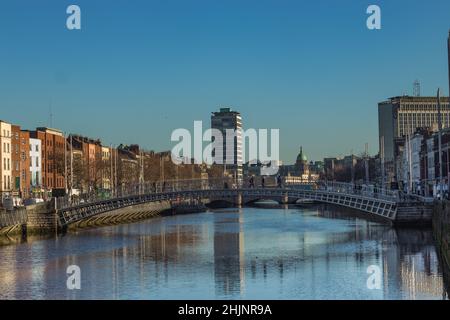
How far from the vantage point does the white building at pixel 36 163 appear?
317ft

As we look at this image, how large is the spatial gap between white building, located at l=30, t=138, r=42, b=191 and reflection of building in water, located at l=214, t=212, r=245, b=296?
33717 millimetres

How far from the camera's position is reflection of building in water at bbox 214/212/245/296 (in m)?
36.6

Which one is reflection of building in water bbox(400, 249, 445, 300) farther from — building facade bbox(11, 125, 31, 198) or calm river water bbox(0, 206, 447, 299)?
building facade bbox(11, 125, 31, 198)

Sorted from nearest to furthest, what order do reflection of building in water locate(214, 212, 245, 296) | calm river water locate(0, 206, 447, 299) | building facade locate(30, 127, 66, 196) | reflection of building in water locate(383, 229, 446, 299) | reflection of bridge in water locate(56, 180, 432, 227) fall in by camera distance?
reflection of building in water locate(383, 229, 446, 299) → calm river water locate(0, 206, 447, 299) → reflection of building in water locate(214, 212, 245, 296) → reflection of bridge in water locate(56, 180, 432, 227) → building facade locate(30, 127, 66, 196)

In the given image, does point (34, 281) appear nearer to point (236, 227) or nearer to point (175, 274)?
point (175, 274)

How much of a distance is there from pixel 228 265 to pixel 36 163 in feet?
192

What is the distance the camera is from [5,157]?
3462 inches

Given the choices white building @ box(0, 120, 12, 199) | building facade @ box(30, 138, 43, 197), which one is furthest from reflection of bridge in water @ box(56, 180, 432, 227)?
building facade @ box(30, 138, 43, 197)

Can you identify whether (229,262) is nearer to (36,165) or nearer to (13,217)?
(13,217)

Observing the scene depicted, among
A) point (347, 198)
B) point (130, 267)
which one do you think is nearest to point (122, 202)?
point (347, 198)

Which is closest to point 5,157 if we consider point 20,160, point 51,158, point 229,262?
point 20,160

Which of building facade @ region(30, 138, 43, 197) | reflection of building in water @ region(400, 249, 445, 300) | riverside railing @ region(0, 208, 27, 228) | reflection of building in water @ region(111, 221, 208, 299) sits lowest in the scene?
reflection of building in water @ region(400, 249, 445, 300)
